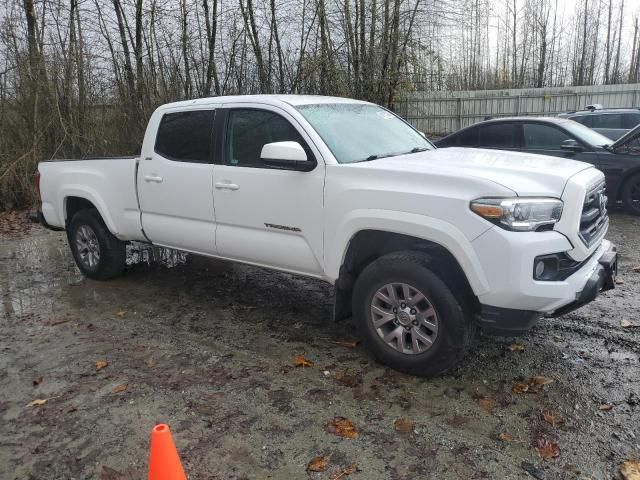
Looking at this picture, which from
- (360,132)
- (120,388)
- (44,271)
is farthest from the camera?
(44,271)

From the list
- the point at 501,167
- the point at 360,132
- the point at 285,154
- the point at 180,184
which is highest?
the point at 360,132

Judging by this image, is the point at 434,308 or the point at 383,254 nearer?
the point at 434,308

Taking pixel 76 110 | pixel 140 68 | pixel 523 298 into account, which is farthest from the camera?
pixel 140 68

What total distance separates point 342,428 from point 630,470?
60.1 inches

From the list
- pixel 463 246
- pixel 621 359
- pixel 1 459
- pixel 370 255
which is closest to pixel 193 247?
pixel 370 255

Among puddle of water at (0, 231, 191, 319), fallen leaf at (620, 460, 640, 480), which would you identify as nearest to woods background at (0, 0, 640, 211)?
puddle of water at (0, 231, 191, 319)

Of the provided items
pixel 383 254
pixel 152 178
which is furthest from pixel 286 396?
pixel 152 178

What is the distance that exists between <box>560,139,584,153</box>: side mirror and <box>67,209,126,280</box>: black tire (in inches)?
256

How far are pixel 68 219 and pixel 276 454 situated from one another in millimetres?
4584

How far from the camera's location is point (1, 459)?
303 centimetres

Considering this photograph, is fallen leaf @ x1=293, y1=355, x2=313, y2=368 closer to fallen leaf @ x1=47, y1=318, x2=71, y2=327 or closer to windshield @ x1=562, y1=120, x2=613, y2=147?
fallen leaf @ x1=47, y1=318, x2=71, y2=327

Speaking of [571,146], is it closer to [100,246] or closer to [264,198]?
[264,198]

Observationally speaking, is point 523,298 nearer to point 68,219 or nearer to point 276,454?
point 276,454

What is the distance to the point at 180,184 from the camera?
16.3 ft
